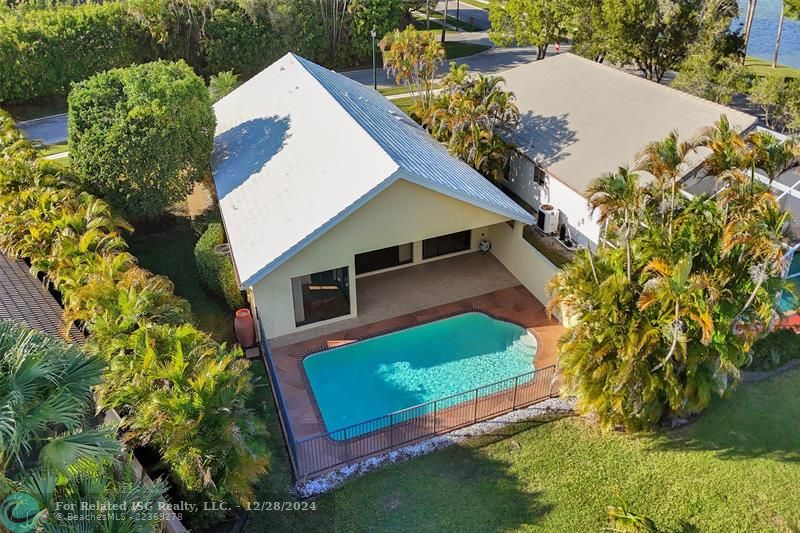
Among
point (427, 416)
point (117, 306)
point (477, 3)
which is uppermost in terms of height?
point (477, 3)

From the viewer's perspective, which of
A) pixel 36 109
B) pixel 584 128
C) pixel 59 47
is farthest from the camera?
pixel 36 109

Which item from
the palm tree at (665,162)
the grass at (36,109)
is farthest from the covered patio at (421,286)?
the grass at (36,109)

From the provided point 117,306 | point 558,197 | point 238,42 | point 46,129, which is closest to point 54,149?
point 46,129

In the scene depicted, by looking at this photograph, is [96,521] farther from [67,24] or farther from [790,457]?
[67,24]

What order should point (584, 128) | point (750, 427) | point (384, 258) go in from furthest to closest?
point (584, 128)
point (384, 258)
point (750, 427)

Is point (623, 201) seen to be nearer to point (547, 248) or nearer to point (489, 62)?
point (547, 248)

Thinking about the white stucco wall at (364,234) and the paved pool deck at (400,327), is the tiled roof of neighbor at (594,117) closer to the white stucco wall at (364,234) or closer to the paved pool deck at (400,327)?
the paved pool deck at (400,327)

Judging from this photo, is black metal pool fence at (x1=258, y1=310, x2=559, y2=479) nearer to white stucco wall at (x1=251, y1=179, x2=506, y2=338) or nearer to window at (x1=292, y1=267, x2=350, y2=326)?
white stucco wall at (x1=251, y1=179, x2=506, y2=338)
